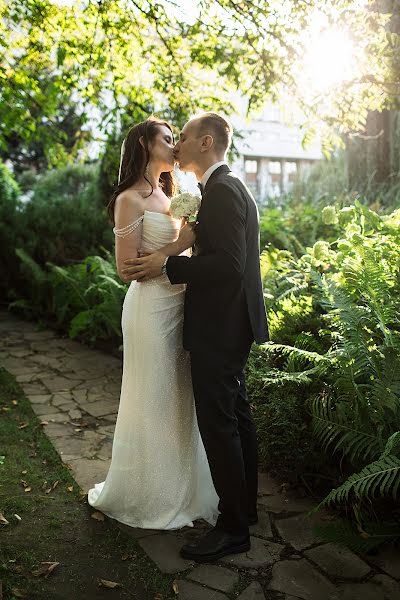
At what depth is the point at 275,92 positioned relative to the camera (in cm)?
580

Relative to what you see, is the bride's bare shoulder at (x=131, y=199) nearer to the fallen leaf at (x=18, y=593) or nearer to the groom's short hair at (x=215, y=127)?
the groom's short hair at (x=215, y=127)

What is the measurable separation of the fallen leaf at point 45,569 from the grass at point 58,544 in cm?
2

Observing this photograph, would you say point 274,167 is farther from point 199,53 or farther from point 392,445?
point 392,445

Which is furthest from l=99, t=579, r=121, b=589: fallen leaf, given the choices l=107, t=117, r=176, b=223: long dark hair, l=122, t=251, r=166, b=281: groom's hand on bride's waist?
l=107, t=117, r=176, b=223: long dark hair

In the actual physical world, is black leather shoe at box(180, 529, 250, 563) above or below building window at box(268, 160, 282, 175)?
below

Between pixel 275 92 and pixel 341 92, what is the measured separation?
0.86 metres

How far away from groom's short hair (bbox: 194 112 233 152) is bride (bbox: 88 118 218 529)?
0.39 metres

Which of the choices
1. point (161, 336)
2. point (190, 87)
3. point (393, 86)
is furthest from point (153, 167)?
point (190, 87)

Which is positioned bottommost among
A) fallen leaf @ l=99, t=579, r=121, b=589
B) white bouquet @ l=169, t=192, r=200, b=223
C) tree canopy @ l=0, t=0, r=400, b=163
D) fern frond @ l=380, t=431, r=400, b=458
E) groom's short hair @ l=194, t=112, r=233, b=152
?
fallen leaf @ l=99, t=579, r=121, b=589

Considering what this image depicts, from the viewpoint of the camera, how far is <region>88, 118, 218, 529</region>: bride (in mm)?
3471

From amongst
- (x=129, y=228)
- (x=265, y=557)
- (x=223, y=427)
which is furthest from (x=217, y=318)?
(x=265, y=557)

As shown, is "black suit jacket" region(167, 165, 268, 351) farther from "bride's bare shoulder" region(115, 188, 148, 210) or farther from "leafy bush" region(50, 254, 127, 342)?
"leafy bush" region(50, 254, 127, 342)

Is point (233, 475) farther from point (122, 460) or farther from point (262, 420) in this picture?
point (262, 420)

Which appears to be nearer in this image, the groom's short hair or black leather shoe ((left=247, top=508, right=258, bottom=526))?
the groom's short hair
